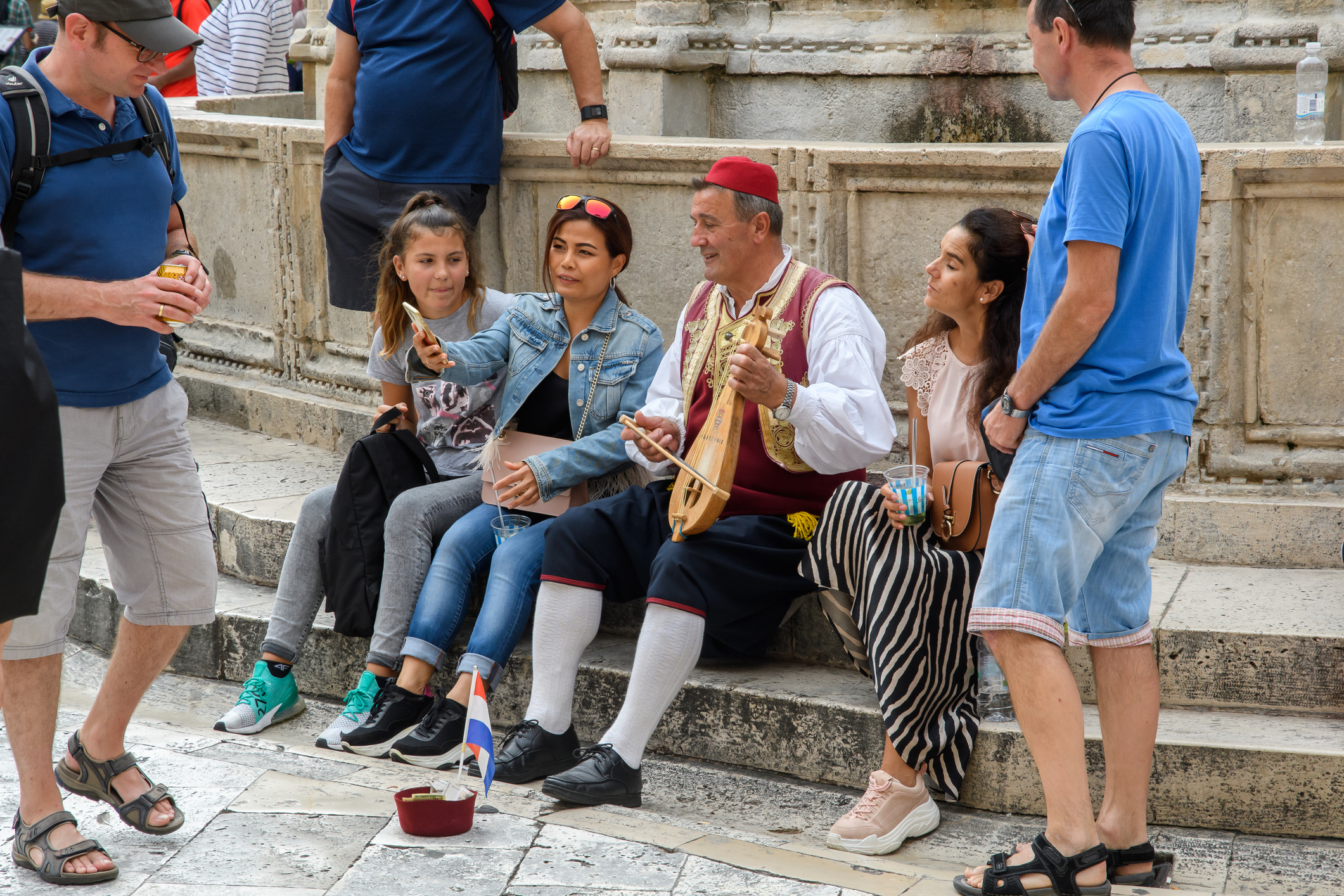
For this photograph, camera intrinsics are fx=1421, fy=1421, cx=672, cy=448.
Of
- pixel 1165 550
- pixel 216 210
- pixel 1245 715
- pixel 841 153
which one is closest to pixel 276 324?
pixel 216 210

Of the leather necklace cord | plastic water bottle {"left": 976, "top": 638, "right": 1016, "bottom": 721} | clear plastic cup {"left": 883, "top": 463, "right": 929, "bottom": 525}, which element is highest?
the leather necklace cord

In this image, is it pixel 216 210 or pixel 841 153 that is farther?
pixel 216 210

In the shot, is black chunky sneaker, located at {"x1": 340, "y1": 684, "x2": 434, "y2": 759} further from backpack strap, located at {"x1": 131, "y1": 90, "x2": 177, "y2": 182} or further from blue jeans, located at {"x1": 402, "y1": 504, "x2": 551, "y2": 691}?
backpack strap, located at {"x1": 131, "y1": 90, "x2": 177, "y2": 182}

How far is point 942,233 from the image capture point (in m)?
4.37

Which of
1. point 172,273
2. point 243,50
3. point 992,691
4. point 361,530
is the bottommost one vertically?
point 992,691

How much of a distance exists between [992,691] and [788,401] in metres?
0.87

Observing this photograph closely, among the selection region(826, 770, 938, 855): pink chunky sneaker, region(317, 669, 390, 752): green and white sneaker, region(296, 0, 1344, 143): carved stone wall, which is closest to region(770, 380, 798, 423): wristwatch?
region(826, 770, 938, 855): pink chunky sneaker

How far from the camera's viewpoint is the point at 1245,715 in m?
3.50

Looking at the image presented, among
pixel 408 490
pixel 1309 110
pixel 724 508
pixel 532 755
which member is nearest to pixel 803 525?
pixel 724 508

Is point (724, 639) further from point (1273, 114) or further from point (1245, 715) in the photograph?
point (1273, 114)

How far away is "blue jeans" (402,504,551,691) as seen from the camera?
394 centimetres

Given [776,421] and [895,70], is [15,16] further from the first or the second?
[776,421]

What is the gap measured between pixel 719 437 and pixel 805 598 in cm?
58

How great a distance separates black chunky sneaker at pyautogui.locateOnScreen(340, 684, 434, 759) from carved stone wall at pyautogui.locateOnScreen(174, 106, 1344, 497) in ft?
5.22
